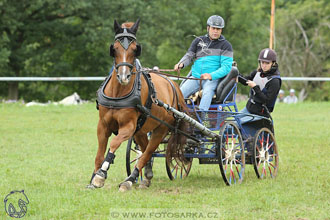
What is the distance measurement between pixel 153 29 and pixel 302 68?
17.2m

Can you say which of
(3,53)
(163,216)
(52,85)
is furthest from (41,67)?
(163,216)

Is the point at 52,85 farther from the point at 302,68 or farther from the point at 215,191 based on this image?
the point at 215,191

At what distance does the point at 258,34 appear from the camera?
41.5 meters

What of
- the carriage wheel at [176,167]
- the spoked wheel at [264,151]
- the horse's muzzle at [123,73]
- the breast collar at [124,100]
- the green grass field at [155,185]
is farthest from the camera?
the spoked wheel at [264,151]

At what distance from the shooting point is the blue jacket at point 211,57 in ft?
25.3

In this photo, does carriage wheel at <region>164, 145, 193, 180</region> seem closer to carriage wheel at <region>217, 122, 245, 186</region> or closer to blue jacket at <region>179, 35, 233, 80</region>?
carriage wheel at <region>217, 122, 245, 186</region>

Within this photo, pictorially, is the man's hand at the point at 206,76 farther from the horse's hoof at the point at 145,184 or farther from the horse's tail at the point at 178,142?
the horse's hoof at the point at 145,184

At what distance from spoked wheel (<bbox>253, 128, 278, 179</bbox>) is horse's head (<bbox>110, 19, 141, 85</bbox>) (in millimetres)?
2399

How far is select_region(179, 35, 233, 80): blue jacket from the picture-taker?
25.3 ft

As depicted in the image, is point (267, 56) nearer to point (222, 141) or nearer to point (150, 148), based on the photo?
point (222, 141)

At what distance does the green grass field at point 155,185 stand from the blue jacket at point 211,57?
58.9 inches

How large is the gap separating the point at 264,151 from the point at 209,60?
1.51m

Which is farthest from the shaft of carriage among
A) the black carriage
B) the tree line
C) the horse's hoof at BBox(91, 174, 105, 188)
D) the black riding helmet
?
the tree line

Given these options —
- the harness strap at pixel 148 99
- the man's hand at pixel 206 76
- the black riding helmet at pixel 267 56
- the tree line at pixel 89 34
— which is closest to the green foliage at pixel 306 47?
the tree line at pixel 89 34
